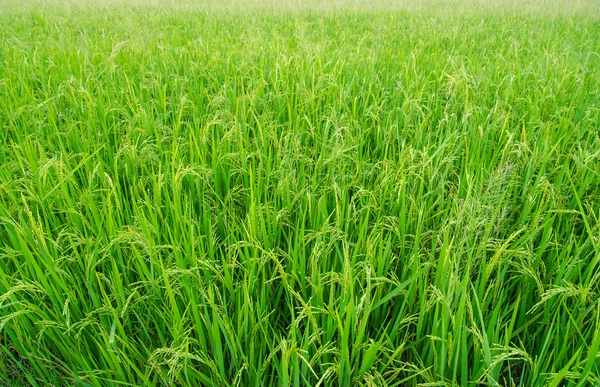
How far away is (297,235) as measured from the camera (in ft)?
4.00

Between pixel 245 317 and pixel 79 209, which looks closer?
pixel 245 317

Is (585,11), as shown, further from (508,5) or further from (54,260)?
(54,260)

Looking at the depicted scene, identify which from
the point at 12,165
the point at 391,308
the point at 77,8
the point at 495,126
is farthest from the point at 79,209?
the point at 77,8

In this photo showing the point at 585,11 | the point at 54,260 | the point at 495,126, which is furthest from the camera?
the point at 585,11

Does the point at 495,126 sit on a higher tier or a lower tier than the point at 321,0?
lower

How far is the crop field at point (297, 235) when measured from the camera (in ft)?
3.17

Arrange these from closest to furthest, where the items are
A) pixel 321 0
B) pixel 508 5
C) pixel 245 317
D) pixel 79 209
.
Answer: pixel 245 317 < pixel 79 209 < pixel 508 5 < pixel 321 0

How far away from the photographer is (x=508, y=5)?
851 centimetres

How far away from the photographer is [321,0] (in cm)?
956

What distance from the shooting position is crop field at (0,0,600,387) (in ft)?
3.17

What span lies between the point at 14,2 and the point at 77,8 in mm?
2342

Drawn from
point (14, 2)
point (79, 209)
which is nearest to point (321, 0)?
point (14, 2)

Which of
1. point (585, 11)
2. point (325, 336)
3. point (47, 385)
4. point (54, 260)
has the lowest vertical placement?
point (47, 385)

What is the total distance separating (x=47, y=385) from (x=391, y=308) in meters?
0.91
